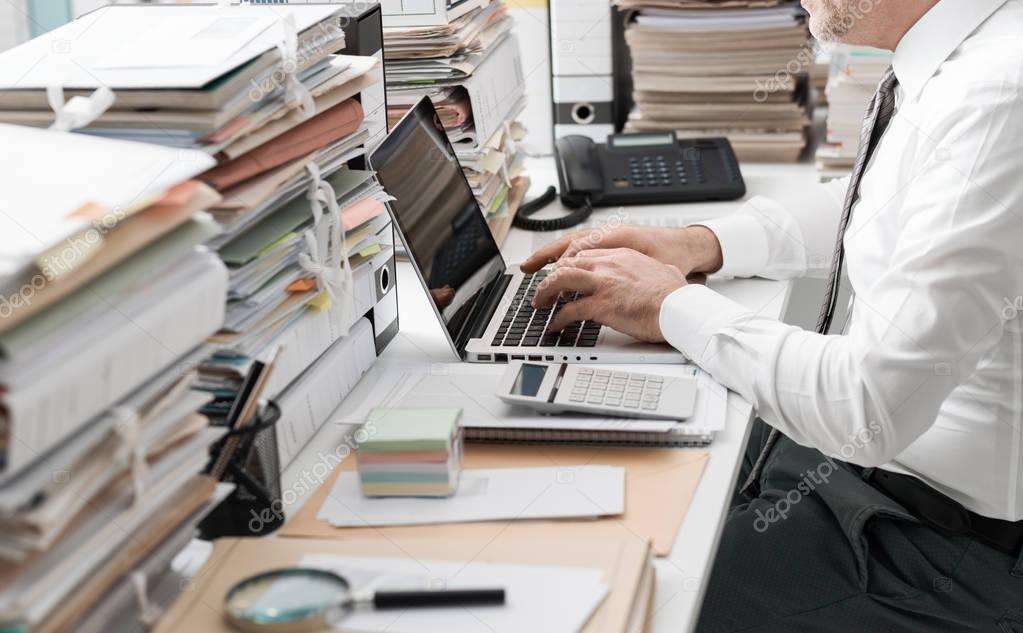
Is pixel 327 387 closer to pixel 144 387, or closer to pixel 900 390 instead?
pixel 144 387

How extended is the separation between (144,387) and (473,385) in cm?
49

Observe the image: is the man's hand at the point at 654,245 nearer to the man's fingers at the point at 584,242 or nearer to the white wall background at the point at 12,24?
the man's fingers at the point at 584,242

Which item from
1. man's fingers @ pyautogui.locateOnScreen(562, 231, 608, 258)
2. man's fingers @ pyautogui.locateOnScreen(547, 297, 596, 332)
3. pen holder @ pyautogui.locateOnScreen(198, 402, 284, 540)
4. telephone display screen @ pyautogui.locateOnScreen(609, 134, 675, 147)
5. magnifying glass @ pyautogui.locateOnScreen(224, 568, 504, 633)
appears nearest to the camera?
magnifying glass @ pyautogui.locateOnScreen(224, 568, 504, 633)

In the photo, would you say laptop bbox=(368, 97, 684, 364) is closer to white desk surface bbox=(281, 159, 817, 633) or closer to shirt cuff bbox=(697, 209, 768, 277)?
white desk surface bbox=(281, 159, 817, 633)

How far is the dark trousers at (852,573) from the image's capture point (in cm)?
119

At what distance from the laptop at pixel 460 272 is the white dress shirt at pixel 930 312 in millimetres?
112

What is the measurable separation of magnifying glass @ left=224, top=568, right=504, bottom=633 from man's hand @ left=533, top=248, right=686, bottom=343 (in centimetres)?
54

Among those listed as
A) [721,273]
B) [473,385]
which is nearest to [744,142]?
[721,273]

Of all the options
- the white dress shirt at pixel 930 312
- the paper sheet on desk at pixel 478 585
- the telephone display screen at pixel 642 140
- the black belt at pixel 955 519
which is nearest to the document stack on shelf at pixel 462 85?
the telephone display screen at pixel 642 140

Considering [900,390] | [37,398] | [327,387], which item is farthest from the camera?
[327,387]

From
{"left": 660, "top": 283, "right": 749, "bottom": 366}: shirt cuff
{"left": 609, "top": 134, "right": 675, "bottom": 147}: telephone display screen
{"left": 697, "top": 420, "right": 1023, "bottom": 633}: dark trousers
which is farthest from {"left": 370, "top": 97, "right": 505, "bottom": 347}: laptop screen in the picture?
{"left": 609, "top": 134, "right": 675, "bottom": 147}: telephone display screen

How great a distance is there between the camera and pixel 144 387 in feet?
2.54

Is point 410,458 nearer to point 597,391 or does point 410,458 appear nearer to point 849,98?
point 597,391

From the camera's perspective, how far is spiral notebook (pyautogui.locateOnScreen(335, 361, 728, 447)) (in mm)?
1094
